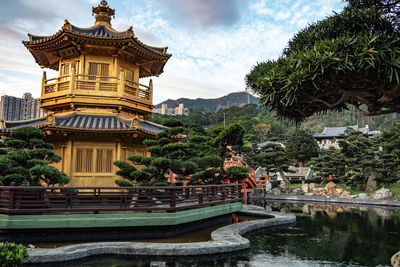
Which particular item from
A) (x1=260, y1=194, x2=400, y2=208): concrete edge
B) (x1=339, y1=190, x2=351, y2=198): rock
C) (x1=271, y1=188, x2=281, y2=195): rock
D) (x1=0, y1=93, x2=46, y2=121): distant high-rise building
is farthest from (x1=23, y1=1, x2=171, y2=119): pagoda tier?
(x1=0, y1=93, x2=46, y2=121): distant high-rise building

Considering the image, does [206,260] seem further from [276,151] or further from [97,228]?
[276,151]

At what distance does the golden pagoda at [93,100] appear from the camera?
43.7 feet

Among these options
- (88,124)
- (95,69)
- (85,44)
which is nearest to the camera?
(88,124)

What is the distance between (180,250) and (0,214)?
5616 millimetres

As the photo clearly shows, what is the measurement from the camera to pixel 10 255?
606 centimetres

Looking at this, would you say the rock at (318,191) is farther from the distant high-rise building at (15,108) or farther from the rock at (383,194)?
the distant high-rise building at (15,108)

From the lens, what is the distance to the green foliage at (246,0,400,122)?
6.63 metres

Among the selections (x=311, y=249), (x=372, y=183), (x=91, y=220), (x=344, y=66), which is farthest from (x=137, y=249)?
(x=372, y=183)

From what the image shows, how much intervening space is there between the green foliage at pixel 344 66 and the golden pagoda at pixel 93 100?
7.03 metres

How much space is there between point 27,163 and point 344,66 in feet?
31.8

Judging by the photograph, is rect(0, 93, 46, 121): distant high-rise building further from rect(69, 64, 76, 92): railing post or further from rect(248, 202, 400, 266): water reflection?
rect(248, 202, 400, 266): water reflection

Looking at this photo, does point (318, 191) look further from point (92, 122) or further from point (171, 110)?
point (171, 110)

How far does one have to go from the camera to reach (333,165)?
103 ft

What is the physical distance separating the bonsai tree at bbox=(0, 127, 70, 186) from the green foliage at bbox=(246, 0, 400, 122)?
692cm
